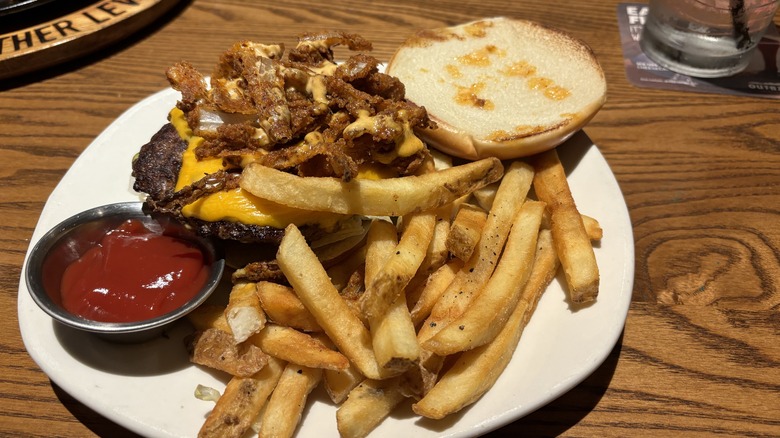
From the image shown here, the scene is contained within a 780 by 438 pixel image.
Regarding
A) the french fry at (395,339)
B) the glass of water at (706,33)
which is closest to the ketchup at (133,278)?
the french fry at (395,339)

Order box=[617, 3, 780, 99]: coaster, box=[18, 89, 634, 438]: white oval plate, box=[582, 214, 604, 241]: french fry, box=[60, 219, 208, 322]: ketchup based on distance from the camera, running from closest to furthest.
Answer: box=[18, 89, 634, 438]: white oval plate, box=[60, 219, 208, 322]: ketchup, box=[582, 214, 604, 241]: french fry, box=[617, 3, 780, 99]: coaster

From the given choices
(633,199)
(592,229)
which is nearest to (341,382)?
(592,229)

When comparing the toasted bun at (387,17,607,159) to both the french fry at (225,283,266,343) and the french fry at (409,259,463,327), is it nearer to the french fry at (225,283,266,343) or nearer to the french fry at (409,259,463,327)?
the french fry at (409,259,463,327)

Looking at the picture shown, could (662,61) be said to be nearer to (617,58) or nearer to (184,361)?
(617,58)

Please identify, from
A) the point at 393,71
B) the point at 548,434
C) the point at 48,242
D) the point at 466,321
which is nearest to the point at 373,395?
the point at 466,321

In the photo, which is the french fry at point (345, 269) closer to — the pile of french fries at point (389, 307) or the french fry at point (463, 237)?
the pile of french fries at point (389, 307)

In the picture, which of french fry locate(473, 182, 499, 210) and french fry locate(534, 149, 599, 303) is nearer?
french fry locate(534, 149, 599, 303)

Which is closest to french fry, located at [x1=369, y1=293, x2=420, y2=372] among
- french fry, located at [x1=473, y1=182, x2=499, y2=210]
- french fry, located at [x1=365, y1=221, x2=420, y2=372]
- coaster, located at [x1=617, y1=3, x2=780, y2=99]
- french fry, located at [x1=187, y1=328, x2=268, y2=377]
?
french fry, located at [x1=365, y1=221, x2=420, y2=372]

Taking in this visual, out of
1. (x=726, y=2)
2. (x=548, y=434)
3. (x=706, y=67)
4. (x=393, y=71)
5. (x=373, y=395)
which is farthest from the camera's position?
(x=706, y=67)

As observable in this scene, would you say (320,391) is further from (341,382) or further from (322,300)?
(322,300)
